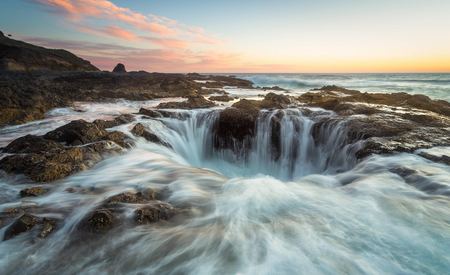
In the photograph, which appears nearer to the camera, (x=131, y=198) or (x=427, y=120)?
(x=131, y=198)

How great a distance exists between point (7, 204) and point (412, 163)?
6.82 metres

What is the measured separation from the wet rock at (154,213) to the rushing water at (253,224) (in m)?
0.13

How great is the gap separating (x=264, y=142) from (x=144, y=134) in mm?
3697

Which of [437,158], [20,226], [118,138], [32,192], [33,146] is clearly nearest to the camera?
[20,226]

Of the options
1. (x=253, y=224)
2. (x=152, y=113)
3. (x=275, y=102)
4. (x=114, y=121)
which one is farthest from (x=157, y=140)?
(x=275, y=102)

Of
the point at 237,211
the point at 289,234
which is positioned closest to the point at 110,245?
the point at 237,211

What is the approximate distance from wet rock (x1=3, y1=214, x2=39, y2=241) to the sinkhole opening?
538 cm

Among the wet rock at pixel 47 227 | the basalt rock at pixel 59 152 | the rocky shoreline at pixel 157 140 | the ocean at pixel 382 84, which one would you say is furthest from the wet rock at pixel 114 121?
the ocean at pixel 382 84

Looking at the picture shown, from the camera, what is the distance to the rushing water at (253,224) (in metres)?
3.34

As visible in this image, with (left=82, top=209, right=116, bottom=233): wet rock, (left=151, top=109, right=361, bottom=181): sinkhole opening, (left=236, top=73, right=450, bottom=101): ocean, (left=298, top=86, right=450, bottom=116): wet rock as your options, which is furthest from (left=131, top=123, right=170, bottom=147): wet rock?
(left=236, top=73, right=450, bottom=101): ocean

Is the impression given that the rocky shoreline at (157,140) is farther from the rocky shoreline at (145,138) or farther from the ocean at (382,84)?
the ocean at (382,84)

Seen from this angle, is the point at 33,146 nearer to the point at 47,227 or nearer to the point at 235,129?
the point at 47,227

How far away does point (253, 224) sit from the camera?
4.15 meters

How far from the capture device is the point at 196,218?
4.29m
